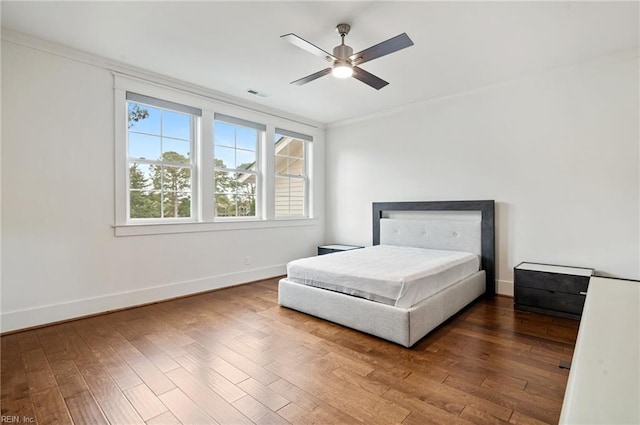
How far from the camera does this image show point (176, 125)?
13.3 feet

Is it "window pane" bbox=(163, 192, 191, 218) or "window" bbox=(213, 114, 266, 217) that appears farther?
"window" bbox=(213, 114, 266, 217)

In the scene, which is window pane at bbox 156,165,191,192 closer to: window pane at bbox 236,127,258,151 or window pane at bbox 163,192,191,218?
window pane at bbox 163,192,191,218

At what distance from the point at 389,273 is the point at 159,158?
3.06 meters

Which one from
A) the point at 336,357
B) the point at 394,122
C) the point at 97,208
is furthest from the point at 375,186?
the point at 97,208

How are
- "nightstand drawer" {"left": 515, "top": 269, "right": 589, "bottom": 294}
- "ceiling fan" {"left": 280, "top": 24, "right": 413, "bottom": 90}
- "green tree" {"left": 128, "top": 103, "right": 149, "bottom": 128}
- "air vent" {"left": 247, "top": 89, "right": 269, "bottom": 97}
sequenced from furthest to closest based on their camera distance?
"air vent" {"left": 247, "top": 89, "right": 269, "bottom": 97}, "green tree" {"left": 128, "top": 103, "right": 149, "bottom": 128}, "nightstand drawer" {"left": 515, "top": 269, "right": 589, "bottom": 294}, "ceiling fan" {"left": 280, "top": 24, "right": 413, "bottom": 90}

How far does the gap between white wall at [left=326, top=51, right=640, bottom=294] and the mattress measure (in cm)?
87

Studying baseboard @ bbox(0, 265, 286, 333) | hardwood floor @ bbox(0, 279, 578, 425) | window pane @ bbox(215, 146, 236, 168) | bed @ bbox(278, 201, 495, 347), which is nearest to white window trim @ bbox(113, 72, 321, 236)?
window pane @ bbox(215, 146, 236, 168)

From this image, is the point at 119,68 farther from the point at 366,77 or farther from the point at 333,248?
the point at 333,248

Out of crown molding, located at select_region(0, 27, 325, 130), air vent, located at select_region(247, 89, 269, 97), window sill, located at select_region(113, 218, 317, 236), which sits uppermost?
air vent, located at select_region(247, 89, 269, 97)

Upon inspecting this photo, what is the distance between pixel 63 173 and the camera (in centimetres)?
311

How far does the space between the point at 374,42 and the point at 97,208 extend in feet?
10.7

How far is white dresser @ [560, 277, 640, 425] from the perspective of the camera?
1.83 ft

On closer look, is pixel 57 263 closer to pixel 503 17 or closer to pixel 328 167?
pixel 328 167

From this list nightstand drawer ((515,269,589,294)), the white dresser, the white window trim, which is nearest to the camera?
the white dresser
